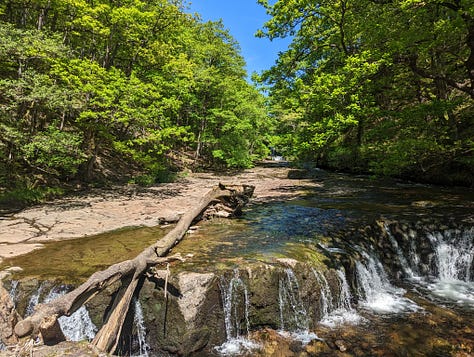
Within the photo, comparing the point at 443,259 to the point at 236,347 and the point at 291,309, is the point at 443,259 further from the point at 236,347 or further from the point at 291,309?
the point at 236,347

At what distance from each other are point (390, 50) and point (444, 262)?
839 centimetres

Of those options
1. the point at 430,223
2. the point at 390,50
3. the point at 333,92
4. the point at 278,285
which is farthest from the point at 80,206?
the point at 390,50

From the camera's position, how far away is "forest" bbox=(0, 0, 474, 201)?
10758mm

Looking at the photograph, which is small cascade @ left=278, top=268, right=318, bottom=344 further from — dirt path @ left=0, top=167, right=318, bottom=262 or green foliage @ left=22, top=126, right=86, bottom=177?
green foliage @ left=22, top=126, right=86, bottom=177

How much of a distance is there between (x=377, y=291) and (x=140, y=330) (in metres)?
5.98

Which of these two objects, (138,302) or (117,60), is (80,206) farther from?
(117,60)

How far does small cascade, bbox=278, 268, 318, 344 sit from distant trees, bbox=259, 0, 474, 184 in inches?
314

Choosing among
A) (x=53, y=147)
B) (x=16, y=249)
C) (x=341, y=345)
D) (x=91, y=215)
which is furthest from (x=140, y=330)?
(x=53, y=147)

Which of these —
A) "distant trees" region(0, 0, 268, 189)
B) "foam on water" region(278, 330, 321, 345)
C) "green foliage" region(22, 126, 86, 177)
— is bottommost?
"foam on water" region(278, 330, 321, 345)

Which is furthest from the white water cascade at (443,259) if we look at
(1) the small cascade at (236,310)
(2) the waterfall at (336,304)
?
(1) the small cascade at (236,310)

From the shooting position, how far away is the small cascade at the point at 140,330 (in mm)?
5191

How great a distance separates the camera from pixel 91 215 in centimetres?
1073

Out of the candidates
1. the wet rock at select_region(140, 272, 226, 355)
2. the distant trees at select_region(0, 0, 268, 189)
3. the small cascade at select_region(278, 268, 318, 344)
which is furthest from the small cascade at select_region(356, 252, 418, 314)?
the distant trees at select_region(0, 0, 268, 189)

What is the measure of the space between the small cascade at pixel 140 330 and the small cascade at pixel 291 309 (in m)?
2.75
